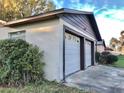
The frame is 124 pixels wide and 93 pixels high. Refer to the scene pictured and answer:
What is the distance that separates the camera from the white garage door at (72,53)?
11.1 meters

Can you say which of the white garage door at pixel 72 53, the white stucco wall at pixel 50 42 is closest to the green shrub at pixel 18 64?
the white stucco wall at pixel 50 42

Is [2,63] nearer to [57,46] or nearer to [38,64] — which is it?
[38,64]

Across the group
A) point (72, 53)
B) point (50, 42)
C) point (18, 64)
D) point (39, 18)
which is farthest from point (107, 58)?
point (18, 64)

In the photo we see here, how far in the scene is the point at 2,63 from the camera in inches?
377

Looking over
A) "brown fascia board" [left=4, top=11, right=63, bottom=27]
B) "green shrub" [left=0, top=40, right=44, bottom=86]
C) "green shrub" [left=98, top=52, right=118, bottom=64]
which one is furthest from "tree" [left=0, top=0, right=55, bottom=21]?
"green shrub" [left=0, top=40, right=44, bottom=86]

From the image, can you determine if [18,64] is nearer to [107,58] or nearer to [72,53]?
[72,53]

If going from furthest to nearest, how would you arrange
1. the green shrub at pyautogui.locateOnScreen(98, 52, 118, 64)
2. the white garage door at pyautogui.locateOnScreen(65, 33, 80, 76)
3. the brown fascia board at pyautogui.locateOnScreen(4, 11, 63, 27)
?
the green shrub at pyautogui.locateOnScreen(98, 52, 118, 64)
the white garage door at pyautogui.locateOnScreen(65, 33, 80, 76)
the brown fascia board at pyautogui.locateOnScreen(4, 11, 63, 27)

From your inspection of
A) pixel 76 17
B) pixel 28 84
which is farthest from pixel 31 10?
pixel 28 84

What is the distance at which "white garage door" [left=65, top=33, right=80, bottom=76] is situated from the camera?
436 inches

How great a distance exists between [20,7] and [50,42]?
16.1m

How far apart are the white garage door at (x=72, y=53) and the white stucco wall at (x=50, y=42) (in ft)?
4.04

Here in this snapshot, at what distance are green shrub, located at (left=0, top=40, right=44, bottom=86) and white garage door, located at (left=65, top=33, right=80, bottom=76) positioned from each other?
6.28ft

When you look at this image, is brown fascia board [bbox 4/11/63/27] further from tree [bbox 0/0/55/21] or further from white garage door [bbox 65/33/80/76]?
tree [bbox 0/0/55/21]

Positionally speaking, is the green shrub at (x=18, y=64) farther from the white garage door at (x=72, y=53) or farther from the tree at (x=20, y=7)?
the tree at (x=20, y=7)
